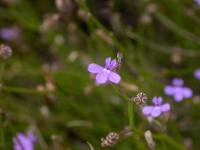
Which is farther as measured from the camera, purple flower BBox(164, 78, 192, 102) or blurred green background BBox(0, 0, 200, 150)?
blurred green background BBox(0, 0, 200, 150)

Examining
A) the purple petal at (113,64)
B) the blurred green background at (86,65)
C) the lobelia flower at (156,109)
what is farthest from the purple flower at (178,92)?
the purple petal at (113,64)

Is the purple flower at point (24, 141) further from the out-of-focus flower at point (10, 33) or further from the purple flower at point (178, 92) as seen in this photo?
the out-of-focus flower at point (10, 33)

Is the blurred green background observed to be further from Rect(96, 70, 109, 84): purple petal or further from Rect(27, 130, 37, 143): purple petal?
Rect(96, 70, 109, 84): purple petal

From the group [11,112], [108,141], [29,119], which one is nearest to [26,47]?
[11,112]

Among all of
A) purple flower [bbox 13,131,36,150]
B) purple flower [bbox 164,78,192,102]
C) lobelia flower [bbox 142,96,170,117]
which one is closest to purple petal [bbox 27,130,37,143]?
purple flower [bbox 13,131,36,150]

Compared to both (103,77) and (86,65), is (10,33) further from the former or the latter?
(103,77)
